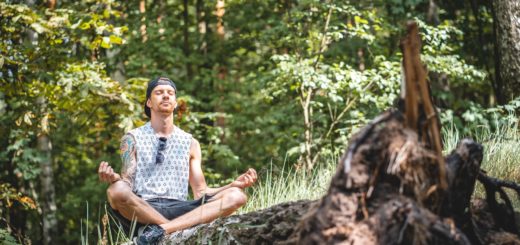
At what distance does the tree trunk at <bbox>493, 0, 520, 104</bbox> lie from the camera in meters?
5.24

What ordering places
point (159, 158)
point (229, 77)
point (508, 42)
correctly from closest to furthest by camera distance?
1. point (159, 158)
2. point (508, 42)
3. point (229, 77)

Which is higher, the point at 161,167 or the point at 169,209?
the point at 161,167

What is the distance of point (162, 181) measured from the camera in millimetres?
4121

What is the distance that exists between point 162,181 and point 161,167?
0.11m

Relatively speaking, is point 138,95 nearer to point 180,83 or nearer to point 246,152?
point 180,83

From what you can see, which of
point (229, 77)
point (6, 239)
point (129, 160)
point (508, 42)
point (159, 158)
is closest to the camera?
point (6, 239)

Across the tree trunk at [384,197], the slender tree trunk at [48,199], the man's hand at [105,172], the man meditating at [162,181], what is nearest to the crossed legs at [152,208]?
the man meditating at [162,181]

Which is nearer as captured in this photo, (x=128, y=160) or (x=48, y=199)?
(x=128, y=160)

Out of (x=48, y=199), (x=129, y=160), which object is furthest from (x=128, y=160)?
(x=48, y=199)

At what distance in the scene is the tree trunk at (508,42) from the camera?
5.24 metres

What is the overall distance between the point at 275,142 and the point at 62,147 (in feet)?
16.2

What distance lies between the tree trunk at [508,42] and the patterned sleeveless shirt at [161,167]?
3.17 metres

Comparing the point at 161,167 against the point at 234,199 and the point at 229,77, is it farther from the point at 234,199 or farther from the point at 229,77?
the point at 229,77

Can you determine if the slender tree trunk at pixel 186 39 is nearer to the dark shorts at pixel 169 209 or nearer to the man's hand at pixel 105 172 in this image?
the dark shorts at pixel 169 209
